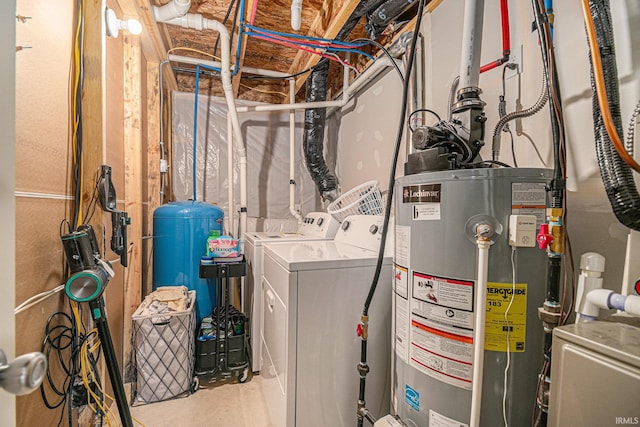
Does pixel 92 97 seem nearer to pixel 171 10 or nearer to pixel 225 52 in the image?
pixel 171 10

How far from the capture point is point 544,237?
720mm

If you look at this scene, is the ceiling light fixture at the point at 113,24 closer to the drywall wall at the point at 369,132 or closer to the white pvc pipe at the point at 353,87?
the white pvc pipe at the point at 353,87

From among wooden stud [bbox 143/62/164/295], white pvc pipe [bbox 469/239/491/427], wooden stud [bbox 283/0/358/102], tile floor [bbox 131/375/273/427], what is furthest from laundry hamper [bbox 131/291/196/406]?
wooden stud [bbox 283/0/358/102]

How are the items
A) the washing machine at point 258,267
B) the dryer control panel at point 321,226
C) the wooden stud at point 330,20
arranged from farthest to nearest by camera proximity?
the dryer control panel at point 321,226
the washing machine at point 258,267
the wooden stud at point 330,20

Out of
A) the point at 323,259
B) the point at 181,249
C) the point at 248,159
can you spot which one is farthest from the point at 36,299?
the point at 248,159

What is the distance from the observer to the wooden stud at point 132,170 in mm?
1867

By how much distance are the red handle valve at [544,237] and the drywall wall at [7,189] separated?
1.11 m

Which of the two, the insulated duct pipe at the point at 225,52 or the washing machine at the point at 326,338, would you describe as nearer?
the washing machine at the point at 326,338

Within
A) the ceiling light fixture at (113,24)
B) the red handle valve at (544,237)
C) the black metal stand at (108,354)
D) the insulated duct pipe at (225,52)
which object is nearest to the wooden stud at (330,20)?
the insulated duct pipe at (225,52)

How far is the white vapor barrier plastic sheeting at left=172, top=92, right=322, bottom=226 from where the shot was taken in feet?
10.1

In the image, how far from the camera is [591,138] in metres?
0.91

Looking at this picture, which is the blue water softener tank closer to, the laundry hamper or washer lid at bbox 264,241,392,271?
the laundry hamper

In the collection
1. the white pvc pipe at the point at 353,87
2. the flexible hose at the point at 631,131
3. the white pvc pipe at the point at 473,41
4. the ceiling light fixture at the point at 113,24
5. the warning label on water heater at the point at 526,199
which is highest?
the white pvc pipe at the point at 353,87

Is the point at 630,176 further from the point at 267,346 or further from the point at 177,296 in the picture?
the point at 177,296
